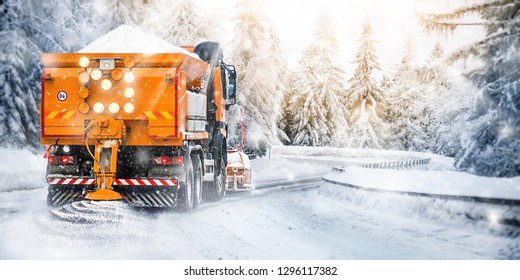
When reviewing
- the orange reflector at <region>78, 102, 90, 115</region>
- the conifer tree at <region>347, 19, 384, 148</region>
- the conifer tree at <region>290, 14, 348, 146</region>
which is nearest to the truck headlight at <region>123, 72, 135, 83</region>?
the orange reflector at <region>78, 102, 90, 115</region>

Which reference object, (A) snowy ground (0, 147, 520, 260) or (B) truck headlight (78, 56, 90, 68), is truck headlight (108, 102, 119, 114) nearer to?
(B) truck headlight (78, 56, 90, 68)

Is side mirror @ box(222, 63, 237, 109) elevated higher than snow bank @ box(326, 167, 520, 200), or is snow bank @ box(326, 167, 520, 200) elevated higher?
side mirror @ box(222, 63, 237, 109)

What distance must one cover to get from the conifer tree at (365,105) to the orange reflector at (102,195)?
31.2 meters

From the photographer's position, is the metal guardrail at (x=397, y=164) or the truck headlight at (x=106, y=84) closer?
the truck headlight at (x=106, y=84)

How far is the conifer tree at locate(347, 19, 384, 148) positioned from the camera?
40.2 metres

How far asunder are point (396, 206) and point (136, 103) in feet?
17.9

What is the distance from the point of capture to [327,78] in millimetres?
42031

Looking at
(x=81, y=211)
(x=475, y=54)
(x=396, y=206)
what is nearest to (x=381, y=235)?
(x=396, y=206)

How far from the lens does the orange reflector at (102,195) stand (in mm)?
9703

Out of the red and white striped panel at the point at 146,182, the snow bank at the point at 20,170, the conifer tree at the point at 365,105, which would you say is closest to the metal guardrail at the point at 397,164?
the conifer tree at the point at 365,105

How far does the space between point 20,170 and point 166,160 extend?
7837mm

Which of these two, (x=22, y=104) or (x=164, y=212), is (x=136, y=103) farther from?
(x=22, y=104)

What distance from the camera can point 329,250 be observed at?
7609mm

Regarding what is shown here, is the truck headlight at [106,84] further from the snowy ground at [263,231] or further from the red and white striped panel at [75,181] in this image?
the snowy ground at [263,231]
